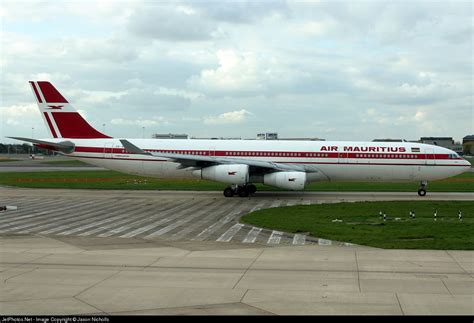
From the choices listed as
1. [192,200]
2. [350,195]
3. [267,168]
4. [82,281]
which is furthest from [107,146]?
[82,281]

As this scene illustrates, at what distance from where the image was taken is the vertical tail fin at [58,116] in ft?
119

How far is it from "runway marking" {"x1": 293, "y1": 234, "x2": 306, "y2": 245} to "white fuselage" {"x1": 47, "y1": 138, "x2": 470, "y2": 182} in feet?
55.2

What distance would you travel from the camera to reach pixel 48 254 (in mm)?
14320

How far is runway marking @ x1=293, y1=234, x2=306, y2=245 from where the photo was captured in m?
16.6

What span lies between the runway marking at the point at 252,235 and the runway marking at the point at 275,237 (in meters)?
0.55

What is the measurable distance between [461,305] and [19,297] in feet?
26.2

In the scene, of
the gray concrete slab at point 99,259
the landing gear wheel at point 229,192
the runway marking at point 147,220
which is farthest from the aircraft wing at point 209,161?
the gray concrete slab at point 99,259

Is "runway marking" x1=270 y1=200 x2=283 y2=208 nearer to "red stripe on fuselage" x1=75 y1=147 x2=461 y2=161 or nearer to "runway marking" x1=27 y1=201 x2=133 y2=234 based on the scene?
"red stripe on fuselage" x1=75 y1=147 x2=461 y2=161

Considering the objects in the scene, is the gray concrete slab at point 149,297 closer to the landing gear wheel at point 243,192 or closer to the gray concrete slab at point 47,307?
the gray concrete slab at point 47,307

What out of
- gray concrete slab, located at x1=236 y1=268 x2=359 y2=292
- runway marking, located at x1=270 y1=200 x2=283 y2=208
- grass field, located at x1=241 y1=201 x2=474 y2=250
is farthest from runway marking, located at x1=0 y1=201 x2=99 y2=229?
gray concrete slab, located at x1=236 y1=268 x2=359 y2=292

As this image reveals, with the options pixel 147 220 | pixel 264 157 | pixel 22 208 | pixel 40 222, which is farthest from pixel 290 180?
pixel 40 222

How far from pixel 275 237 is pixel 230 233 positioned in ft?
6.04

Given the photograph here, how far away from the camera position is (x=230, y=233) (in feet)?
61.9

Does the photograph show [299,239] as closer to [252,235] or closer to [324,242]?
[324,242]
